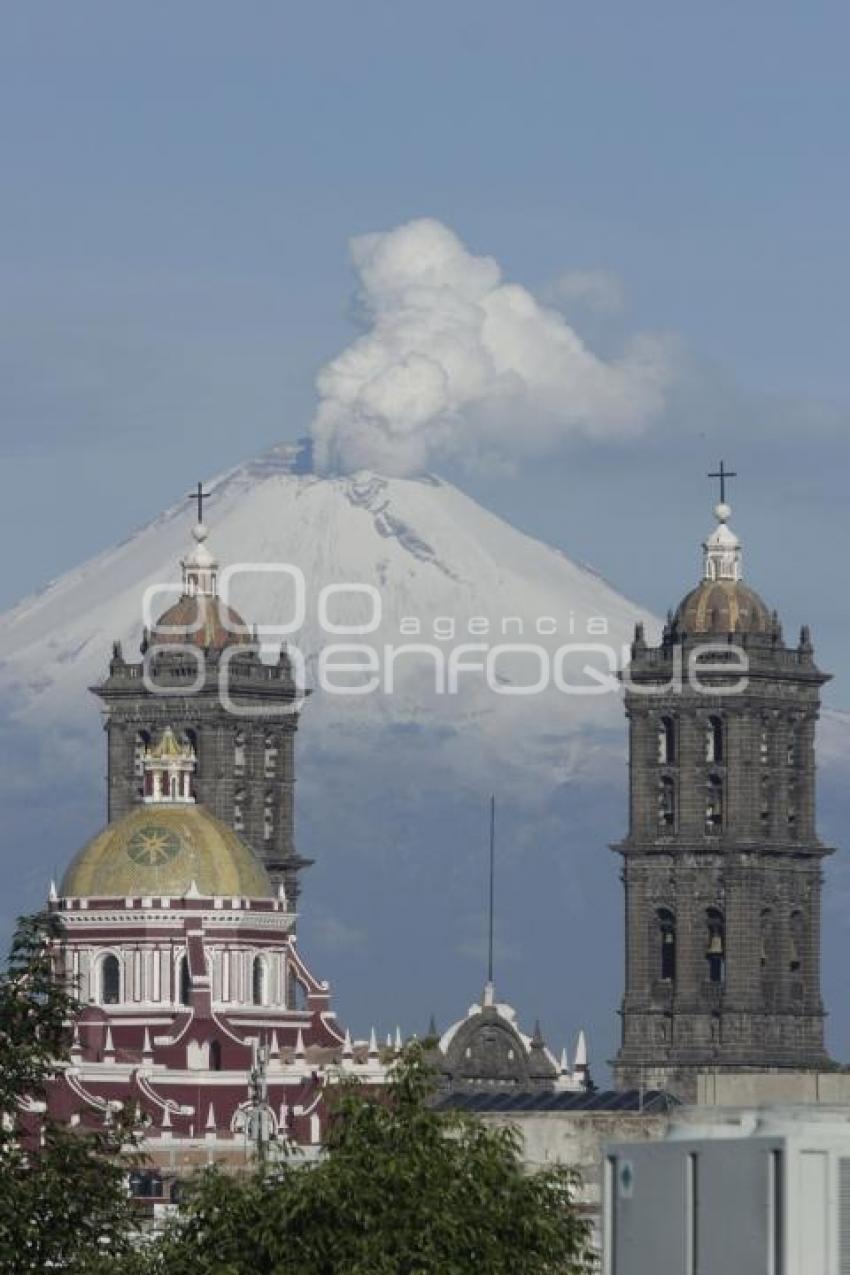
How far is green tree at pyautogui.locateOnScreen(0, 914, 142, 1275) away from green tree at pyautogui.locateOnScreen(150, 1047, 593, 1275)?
104cm

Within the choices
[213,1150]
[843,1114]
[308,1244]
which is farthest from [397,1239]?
[213,1150]

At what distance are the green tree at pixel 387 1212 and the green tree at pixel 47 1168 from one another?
1040 mm

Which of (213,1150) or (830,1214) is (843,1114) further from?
(213,1150)

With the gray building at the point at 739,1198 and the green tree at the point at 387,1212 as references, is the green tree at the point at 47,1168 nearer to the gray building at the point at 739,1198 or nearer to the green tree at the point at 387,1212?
the green tree at the point at 387,1212

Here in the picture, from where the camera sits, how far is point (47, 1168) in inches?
3211

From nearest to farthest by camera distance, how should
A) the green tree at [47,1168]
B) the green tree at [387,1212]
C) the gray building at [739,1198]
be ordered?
the gray building at [739,1198] → the green tree at [387,1212] → the green tree at [47,1168]

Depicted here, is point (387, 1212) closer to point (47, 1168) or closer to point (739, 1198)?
point (47, 1168)

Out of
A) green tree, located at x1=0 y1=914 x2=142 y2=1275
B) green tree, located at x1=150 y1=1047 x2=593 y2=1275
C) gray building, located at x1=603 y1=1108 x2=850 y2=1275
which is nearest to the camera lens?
gray building, located at x1=603 y1=1108 x2=850 y2=1275

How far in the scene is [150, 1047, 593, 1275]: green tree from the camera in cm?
7806

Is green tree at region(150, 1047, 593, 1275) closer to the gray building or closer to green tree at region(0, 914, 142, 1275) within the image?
green tree at region(0, 914, 142, 1275)

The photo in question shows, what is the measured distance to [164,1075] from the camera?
199 meters

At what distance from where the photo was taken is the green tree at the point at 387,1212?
78.1m

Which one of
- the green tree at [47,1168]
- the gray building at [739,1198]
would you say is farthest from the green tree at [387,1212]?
the gray building at [739,1198]

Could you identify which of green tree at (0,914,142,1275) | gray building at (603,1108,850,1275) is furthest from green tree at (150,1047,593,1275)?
gray building at (603,1108,850,1275)
